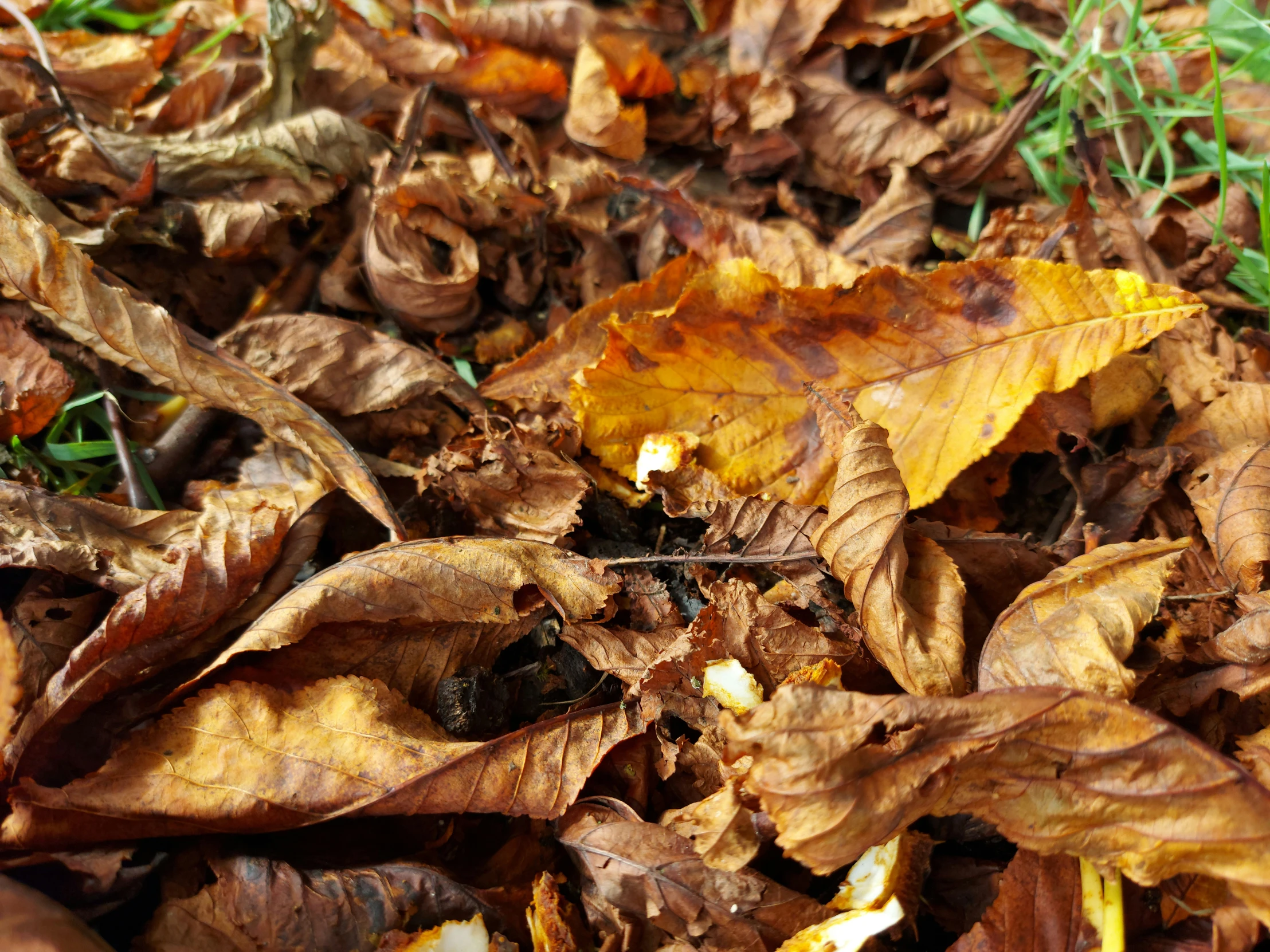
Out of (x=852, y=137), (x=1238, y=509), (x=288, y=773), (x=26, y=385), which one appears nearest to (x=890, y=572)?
(x=1238, y=509)

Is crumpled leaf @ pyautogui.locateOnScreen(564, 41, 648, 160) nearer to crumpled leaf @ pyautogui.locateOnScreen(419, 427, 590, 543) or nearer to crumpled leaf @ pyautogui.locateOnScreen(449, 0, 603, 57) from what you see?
crumpled leaf @ pyautogui.locateOnScreen(449, 0, 603, 57)

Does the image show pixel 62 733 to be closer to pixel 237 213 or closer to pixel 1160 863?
pixel 237 213

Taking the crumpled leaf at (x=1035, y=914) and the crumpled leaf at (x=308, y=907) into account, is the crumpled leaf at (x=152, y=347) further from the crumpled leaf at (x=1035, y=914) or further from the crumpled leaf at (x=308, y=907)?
the crumpled leaf at (x=1035, y=914)

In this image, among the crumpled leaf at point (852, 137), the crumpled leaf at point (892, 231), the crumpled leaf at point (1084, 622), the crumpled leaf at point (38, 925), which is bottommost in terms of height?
the crumpled leaf at point (38, 925)

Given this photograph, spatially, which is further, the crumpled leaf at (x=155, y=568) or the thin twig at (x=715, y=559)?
the thin twig at (x=715, y=559)

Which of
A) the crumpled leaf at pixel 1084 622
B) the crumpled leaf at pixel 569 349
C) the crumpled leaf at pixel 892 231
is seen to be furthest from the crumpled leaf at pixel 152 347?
the crumpled leaf at pixel 892 231

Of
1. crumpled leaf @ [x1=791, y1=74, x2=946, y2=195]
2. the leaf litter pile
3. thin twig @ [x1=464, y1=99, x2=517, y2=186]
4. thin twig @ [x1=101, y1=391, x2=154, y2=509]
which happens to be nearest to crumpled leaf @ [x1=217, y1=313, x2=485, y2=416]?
the leaf litter pile

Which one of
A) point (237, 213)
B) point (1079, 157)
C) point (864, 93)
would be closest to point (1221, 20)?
point (1079, 157)
